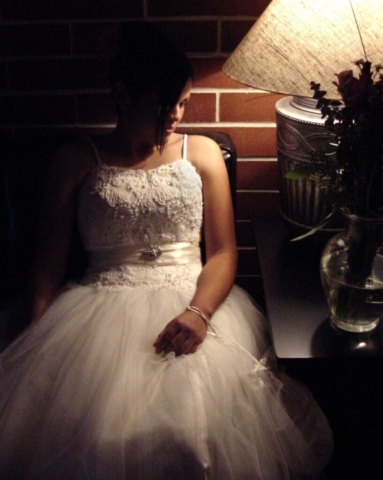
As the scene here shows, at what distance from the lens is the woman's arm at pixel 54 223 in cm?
139

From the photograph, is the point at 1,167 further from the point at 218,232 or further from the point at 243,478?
the point at 243,478

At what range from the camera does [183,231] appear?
4.68 ft

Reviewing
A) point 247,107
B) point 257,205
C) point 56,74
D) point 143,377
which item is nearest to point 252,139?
point 247,107

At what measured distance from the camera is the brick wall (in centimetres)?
149

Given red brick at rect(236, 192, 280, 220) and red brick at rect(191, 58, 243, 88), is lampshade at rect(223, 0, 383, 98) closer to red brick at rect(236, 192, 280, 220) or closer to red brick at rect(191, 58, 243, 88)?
red brick at rect(191, 58, 243, 88)

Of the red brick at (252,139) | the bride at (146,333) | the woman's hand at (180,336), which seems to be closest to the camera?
the bride at (146,333)

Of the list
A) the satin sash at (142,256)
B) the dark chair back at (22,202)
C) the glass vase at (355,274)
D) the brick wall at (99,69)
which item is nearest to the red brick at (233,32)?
the brick wall at (99,69)

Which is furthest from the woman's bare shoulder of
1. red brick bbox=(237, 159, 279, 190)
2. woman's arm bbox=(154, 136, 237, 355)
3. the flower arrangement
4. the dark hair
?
the flower arrangement

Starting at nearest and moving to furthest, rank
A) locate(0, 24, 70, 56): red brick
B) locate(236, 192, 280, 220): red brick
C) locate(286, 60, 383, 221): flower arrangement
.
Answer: locate(286, 60, 383, 221): flower arrangement, locate(0, 24, 70, 56): red brick, locate(236, 192, 280, 220): red brick

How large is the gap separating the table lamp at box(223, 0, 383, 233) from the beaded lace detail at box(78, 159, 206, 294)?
29cm

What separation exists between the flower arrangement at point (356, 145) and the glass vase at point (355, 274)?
3 centimetres

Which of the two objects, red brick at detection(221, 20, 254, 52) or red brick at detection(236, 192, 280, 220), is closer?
red brick at detection(221, 20, 254, 52)

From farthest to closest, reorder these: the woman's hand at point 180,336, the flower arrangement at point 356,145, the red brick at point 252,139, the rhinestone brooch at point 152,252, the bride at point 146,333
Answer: the red brick at point 252,139 → the rhinestone brooch at point 152,252 → the woman's hand at point 180,336 → the bride at point 146,333 → the flower arrangement at point 356,145

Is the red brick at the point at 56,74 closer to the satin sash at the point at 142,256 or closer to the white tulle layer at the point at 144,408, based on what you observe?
the satin sash at the point at 142,256
